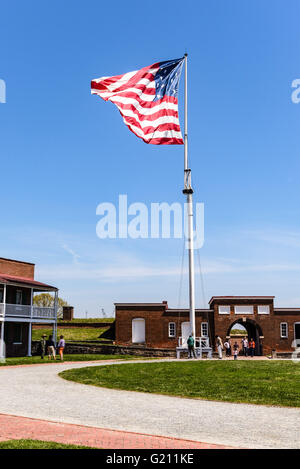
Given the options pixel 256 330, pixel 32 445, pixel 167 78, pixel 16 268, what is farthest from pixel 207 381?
pixel 256 330

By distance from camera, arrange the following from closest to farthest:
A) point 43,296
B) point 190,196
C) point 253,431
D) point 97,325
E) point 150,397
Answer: point 253,431, point 150,397, point 190,196, point 97,325, point 43,296

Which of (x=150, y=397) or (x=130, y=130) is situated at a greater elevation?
(x=130, y=130)

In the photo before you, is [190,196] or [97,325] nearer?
[190,196]

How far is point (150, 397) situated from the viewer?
13.8 metres

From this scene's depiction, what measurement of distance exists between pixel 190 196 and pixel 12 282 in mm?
14576

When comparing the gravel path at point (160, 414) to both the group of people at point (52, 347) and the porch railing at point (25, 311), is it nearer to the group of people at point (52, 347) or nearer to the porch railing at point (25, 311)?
the group of people at point (52, 347)

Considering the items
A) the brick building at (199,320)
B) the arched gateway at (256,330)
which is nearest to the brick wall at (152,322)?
the brick building at (199,320)

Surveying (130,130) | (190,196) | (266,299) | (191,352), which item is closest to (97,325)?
(266,299)

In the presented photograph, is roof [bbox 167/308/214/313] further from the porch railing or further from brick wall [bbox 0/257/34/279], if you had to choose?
brick wall [bbox 0/257/34/279]

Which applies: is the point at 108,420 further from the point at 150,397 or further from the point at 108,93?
the point at 108,93

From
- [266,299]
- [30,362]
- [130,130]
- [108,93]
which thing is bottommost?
[30,362]

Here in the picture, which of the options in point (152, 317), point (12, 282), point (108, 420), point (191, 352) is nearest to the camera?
point (108, 420)

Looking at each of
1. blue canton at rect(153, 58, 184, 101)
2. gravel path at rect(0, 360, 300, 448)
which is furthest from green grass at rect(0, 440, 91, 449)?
blue canton at rect(153, 58, 184, 101)

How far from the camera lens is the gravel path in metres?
8.50
